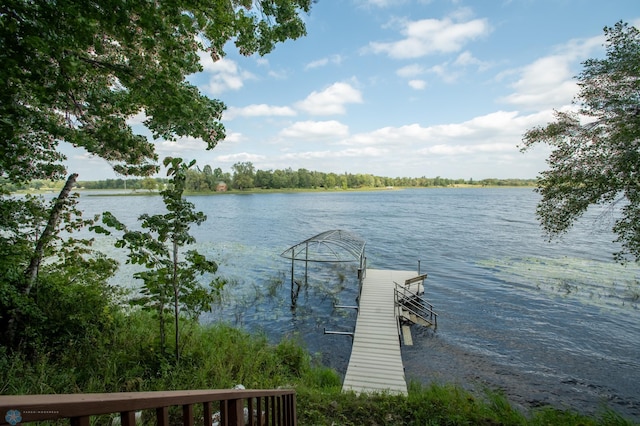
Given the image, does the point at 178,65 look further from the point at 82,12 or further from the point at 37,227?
the point at 37,227

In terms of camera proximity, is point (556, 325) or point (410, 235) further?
point (410, 235)

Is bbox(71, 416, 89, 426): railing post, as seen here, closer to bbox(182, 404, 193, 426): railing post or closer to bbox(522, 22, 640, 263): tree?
bbox(182, 404, 193, 426): railing post

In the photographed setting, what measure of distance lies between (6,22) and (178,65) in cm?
180

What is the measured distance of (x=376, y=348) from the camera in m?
11.6

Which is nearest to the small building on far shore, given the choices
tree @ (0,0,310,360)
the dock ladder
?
the dock ladder

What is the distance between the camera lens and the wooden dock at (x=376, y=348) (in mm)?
9445

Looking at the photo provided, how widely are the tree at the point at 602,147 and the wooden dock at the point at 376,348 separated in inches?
252

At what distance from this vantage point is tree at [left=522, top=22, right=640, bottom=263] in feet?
25.5

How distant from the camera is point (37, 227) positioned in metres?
7.07

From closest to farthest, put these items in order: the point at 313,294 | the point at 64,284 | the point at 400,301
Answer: the point at 64,284 → the point at 400,301 → the point at 313,294

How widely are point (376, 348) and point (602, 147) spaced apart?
348 inches

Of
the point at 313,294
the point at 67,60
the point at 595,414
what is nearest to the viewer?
the point at 67,60

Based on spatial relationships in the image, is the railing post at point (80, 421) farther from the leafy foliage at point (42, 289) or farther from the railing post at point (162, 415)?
the leafy foliage at point (42, 289)

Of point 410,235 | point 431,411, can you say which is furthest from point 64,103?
point 410,235
